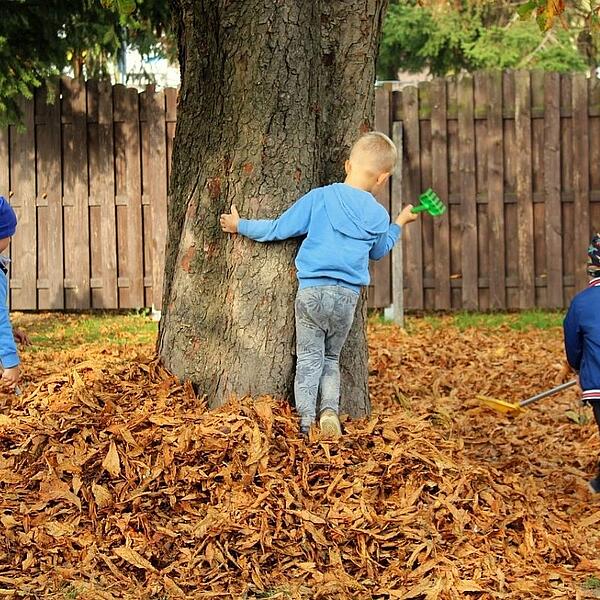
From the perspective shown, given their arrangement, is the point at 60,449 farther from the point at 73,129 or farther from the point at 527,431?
the point at 73,129

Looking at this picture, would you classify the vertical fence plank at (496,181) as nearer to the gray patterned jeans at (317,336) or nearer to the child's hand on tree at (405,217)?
the child's hand on tree at (405,217)

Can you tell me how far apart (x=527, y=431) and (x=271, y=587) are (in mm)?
3117

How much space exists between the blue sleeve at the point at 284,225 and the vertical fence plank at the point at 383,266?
6.01 metres

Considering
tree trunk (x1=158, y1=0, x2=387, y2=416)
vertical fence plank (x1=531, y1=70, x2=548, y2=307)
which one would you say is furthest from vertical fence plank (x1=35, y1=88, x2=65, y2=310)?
tree trunk (x1=158, y1=0, x2=387, y2=416)

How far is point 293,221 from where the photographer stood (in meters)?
4.67

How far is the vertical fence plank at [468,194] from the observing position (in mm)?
10750

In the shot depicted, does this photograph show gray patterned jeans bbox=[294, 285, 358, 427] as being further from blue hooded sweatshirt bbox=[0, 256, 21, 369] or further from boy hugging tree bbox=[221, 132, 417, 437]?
blue hooded sweatshirt bbox=[0, 256, 21, 369]

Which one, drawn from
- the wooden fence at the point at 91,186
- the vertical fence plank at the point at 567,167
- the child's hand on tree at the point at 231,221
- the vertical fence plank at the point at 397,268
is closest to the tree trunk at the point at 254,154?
the child's hand on tree at the point at 231,221

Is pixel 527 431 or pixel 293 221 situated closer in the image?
pixel 293 221

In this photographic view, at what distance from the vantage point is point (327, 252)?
4.67 meters

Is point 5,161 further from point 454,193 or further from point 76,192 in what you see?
point 454,193

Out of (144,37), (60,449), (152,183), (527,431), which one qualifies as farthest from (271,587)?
(144,37)

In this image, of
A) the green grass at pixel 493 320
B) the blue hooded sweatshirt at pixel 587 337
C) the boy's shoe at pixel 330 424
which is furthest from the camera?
the green grass at pixel 493 320

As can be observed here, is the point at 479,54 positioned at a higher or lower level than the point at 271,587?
higher
